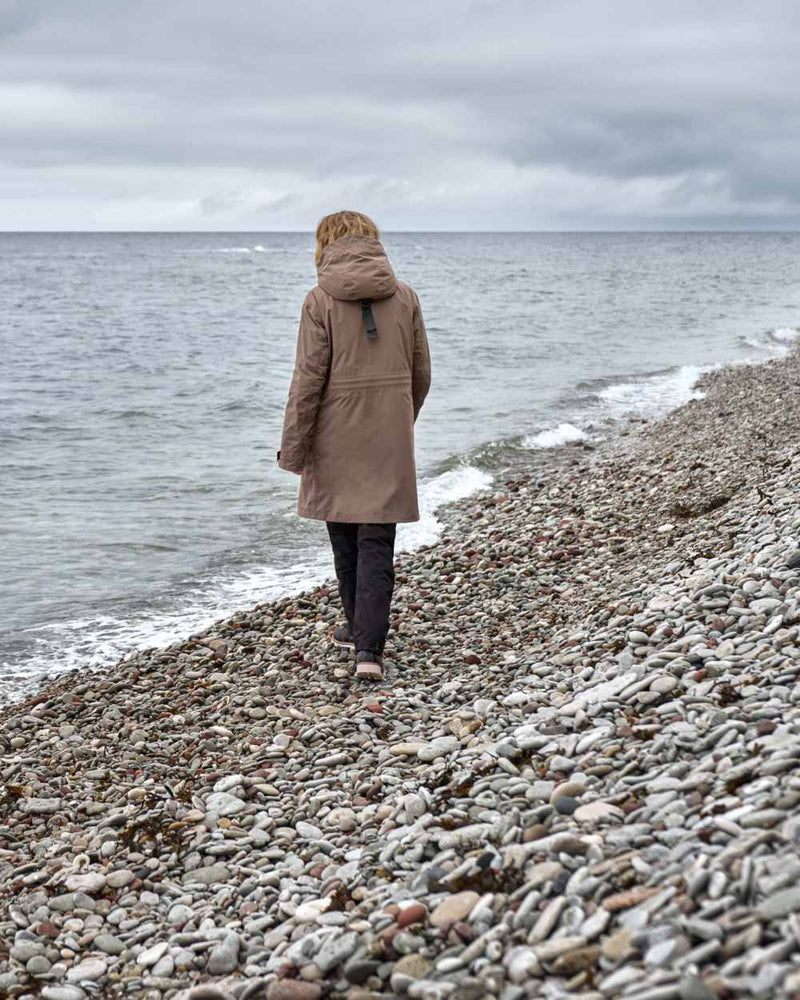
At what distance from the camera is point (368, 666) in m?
6.79

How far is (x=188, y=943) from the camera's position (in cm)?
416

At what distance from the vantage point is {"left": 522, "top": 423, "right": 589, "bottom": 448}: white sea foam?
17766 millimetres

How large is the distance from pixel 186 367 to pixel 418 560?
851 inches

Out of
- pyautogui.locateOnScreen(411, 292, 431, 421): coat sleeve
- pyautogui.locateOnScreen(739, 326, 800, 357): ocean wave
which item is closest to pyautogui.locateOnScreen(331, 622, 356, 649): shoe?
pyautogui.locateOnScreen(411, 292, 431, 421): coat sleeve

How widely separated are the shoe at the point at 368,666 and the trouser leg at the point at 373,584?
1.3 inches

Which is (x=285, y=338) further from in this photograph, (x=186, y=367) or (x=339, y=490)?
(x=339, y=490)

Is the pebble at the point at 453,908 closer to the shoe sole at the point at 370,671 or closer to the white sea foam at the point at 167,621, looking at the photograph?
the shoe sole at the point at 370,671

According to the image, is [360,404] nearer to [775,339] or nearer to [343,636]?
[343,636]

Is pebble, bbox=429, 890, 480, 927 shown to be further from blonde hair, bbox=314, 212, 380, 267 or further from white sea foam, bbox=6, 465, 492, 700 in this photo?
white sea foam, bbox=6, 465, 492, 700

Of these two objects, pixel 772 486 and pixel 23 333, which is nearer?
pixel 772 486

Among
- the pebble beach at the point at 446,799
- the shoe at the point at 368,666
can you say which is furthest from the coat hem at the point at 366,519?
the pebble beach at the point at 446,799

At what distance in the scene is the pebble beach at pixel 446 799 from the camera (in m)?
3.33

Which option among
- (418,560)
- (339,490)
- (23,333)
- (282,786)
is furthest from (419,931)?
(23,333)

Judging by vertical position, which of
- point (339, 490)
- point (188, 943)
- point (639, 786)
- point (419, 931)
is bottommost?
A: point (188, 943)
